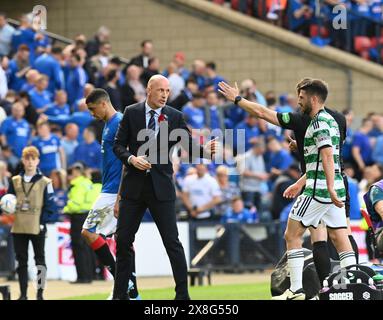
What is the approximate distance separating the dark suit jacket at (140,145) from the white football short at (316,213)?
1.27 metres

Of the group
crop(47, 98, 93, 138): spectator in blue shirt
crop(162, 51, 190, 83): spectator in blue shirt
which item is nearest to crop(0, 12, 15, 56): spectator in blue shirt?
crop(47, 98, 93, 138): spectator in blue shirt

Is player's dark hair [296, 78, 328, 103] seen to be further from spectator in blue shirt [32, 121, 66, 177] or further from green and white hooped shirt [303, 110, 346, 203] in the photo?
spectator in blue shirt [32, 121, 66, 177]

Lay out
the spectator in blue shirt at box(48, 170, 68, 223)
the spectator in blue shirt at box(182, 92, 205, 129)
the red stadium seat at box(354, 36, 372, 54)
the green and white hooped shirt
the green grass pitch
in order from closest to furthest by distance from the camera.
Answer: the green and white hooped shirt < the green grass pitch < the spectator in blue shirt at box(48, 170, 68, 223) < the spectator in blue shirt at box(182, 92, 205, 129) < the red stadium seat at box(354, 36, 372, 54)

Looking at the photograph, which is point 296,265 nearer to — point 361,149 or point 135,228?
point 135,228

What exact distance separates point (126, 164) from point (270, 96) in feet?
44.1

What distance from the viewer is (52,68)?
24.1m

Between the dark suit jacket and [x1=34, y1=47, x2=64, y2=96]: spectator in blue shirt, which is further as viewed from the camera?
[x1=34, y1=47, x2=64, y2=96]: spectator in blue shirt

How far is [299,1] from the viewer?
2922 cm

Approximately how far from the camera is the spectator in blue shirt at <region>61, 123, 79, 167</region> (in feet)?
73.8

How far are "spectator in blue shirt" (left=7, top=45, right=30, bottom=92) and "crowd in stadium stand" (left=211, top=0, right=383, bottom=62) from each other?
753cm

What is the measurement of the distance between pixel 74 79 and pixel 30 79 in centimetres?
125

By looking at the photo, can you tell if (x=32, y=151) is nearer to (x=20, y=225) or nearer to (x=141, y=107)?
(x=20, y=225)

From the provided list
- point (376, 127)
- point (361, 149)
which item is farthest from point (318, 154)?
point (376, 127)

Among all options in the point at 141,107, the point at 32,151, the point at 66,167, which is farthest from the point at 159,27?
the point at 141,107
